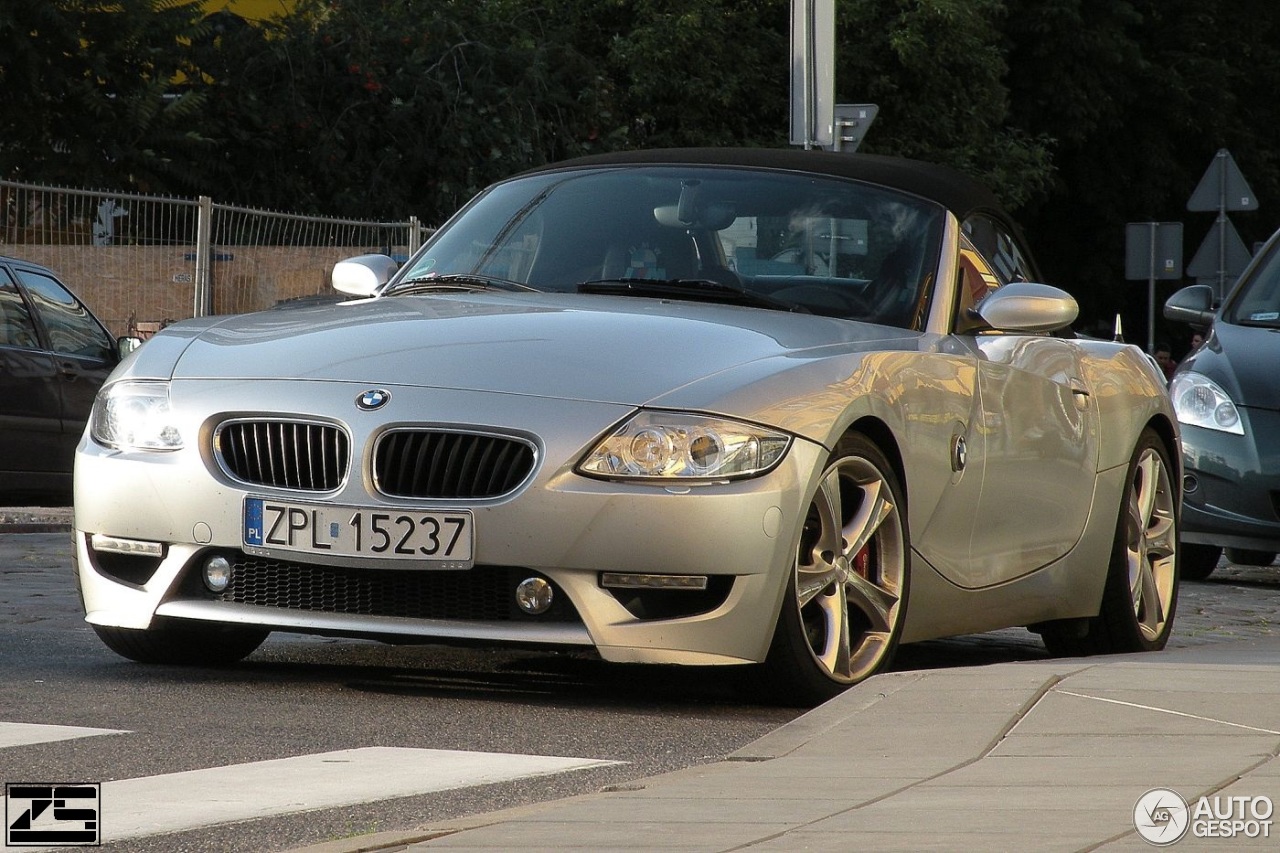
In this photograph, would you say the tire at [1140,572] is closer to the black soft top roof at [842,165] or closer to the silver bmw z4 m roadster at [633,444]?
the silver bmw z4 m roadster at [633,444]

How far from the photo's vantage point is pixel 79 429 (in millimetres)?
14531

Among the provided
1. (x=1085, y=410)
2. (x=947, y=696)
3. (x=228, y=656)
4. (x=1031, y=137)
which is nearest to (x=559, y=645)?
(x=947, y=696)

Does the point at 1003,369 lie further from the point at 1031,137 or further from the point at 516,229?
the point at 1031,137

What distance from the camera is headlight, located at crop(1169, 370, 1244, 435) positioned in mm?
11883

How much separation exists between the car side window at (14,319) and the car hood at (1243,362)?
21.7 ft

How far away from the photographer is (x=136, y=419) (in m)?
6.21

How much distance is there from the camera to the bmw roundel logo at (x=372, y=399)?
5828 mm

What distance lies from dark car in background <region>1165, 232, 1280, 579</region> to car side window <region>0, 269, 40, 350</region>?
21.5 ft

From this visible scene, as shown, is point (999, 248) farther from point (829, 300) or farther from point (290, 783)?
point (290, 783)

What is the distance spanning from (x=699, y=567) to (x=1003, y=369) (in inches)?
69.2

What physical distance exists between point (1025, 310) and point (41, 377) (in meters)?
8.62
